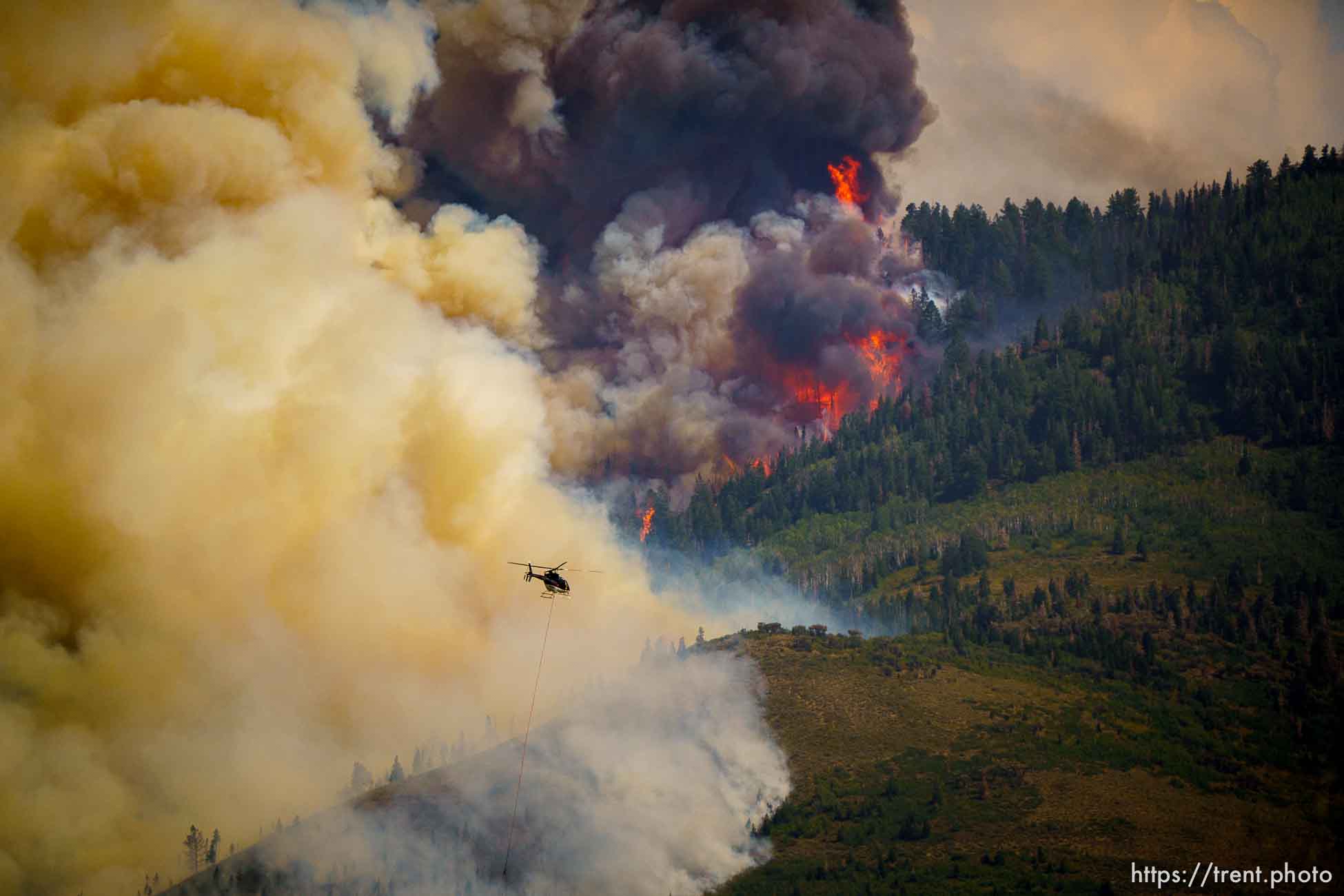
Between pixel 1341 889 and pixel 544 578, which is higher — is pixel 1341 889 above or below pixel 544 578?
below

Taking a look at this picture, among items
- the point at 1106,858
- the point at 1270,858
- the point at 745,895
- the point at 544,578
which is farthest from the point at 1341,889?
the point at 544,578

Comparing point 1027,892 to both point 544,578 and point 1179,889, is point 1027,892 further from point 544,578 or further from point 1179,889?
point 544,578

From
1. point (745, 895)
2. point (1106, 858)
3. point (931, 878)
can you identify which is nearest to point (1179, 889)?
point (1106, 858)

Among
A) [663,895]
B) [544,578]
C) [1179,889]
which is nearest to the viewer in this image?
[544,578]

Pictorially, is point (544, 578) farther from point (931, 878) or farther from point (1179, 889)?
point (1179, 889)

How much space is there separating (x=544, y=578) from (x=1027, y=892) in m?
72.6

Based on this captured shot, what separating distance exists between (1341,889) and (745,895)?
70.6m

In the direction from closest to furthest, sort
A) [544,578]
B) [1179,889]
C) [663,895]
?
[544,578] → [1179,889] → [663,895]

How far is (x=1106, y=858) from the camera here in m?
195

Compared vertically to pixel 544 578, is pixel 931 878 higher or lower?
lower

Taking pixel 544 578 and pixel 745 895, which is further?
pixel 745 895

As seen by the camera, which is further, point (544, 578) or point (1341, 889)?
point (1341, 889)

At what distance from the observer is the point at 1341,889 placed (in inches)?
7421

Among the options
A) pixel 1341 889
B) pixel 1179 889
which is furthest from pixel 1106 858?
pixel 1341 889
